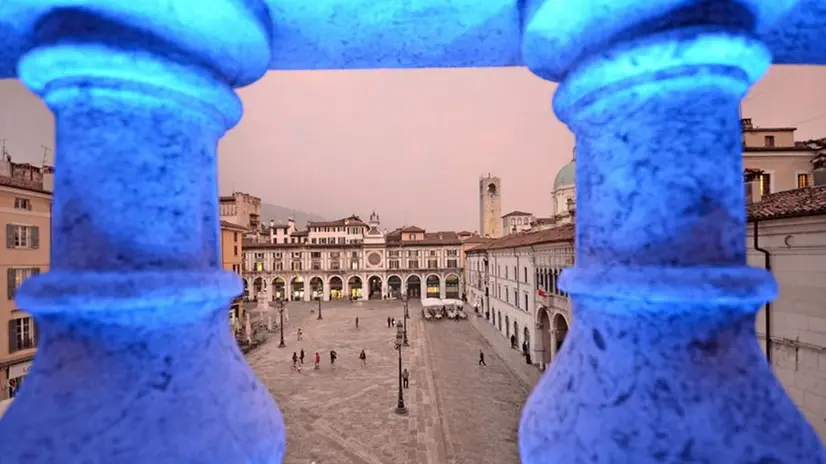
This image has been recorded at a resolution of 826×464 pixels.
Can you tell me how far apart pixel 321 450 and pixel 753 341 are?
1463cm

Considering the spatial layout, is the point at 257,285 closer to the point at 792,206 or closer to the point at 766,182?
the point at 766,182

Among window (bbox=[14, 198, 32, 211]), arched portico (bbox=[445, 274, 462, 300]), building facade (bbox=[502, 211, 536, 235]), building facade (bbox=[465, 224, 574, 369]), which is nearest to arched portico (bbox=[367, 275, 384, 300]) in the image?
arched portico (bbox=[445, 274, 462, 300])

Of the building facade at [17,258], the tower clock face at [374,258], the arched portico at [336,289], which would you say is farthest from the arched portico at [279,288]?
the building facade at [17,258]

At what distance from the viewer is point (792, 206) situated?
8.39 meters

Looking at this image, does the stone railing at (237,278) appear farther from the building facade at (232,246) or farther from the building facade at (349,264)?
the building facade at (349,264)

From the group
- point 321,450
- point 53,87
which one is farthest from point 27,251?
point 53,87

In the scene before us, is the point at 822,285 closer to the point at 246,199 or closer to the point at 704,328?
the point at 704,328

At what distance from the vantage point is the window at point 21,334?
44.5 ft

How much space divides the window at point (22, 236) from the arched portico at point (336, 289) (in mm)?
45744

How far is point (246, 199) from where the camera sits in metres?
49.3

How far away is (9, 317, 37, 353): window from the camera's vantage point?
44.5ft

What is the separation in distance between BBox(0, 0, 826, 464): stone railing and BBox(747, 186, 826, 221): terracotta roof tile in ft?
28.5

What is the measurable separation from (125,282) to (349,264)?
5888 cm

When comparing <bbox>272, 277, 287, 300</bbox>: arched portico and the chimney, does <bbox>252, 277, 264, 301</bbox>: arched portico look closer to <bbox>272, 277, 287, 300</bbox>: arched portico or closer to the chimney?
<bbox>272, 277, 287, 300</bbox>: arched portico
